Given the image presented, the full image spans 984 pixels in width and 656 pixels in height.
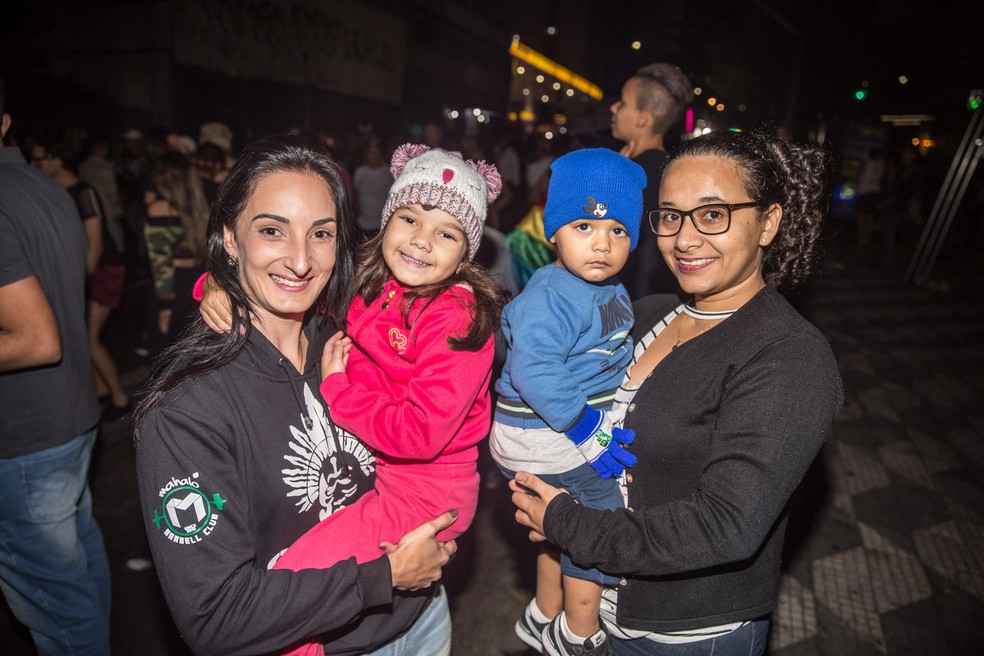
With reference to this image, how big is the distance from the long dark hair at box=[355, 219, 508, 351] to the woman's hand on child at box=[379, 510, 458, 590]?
0.58 metres

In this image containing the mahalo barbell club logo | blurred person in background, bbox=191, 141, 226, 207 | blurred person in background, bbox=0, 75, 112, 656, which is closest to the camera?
the mahalo barbell club logo

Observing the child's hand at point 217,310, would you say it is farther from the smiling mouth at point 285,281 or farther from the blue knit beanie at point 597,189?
the blue knit beanie at point 597,189

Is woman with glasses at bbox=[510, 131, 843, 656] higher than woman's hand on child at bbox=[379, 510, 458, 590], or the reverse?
woman with glasses at bbox=[510, 131, 843, 656]

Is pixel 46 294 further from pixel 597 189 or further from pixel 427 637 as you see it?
pixel 597 189

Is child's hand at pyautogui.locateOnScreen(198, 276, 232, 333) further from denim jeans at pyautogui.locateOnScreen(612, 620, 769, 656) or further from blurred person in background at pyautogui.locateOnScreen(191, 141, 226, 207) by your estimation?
blurred person in background at pyautogui.locateOnScreen(191, 141, 226, 207)

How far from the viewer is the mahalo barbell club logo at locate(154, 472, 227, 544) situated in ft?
4.16

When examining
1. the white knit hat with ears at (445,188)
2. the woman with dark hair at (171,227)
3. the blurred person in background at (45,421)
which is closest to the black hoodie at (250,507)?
the white knit hat with ears at (445,188)

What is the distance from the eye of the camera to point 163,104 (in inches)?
533

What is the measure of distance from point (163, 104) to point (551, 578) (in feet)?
51.4

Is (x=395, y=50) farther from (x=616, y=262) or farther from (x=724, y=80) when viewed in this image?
(x=616, y=262)

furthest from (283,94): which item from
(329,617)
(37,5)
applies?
(329,617)

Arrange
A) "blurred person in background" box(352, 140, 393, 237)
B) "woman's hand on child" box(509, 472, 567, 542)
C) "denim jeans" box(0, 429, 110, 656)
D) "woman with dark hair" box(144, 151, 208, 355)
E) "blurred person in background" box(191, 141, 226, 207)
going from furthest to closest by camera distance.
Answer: "blurred person in background" box(352, 140, 393, 237) < "blurred person in background" box(191, 141, 226, 207) < "woman with dark hair" box(144, 151, 208, 355) < "denim jeans" box(0, 429, 110, 656) < "woman's hand on child" box(509, 472, 567, 542)

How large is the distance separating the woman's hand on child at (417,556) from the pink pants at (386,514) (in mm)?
52

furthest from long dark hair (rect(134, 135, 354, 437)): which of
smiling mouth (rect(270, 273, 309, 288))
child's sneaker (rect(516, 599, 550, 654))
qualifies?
child's sneaker (rect(516, 599, 550, 654))
